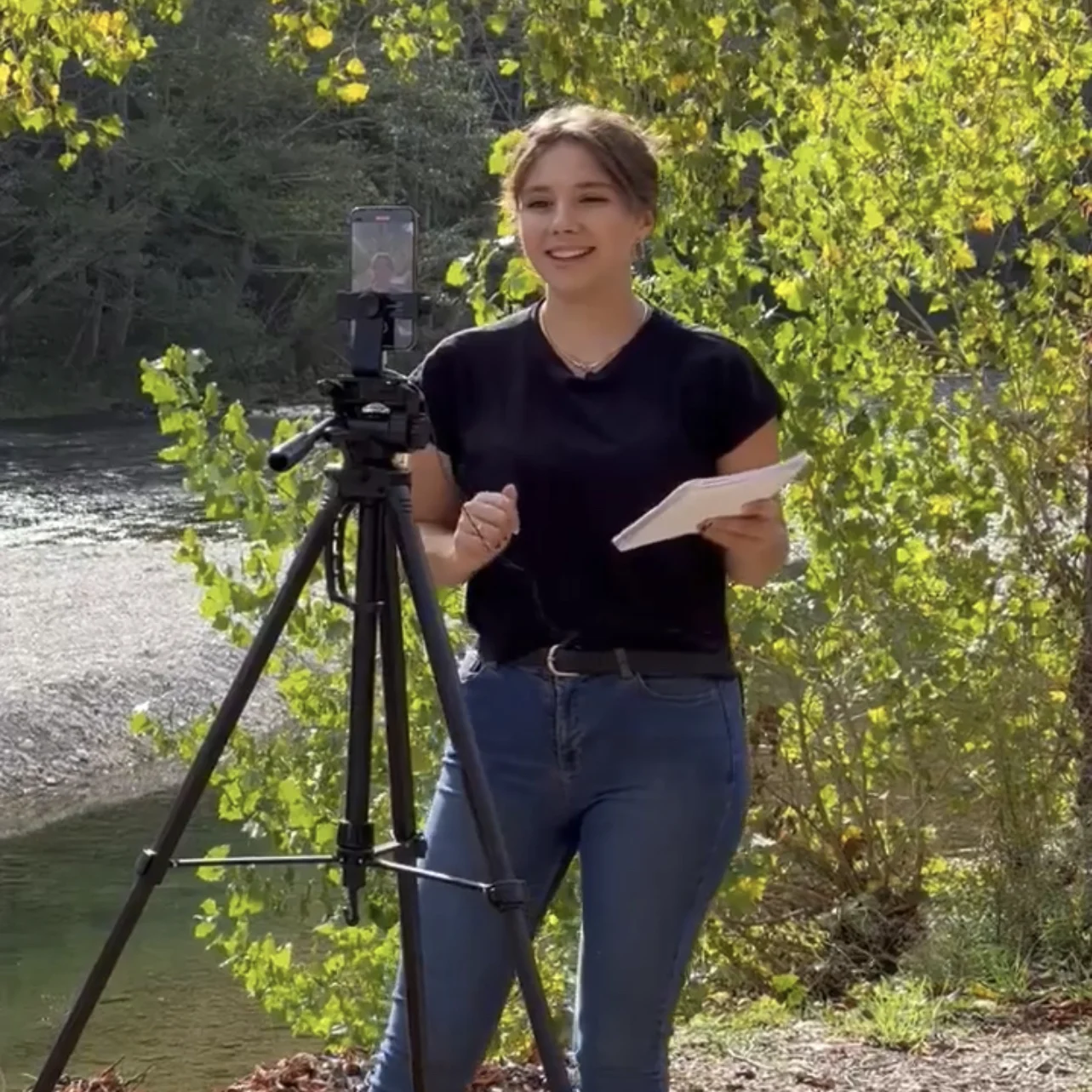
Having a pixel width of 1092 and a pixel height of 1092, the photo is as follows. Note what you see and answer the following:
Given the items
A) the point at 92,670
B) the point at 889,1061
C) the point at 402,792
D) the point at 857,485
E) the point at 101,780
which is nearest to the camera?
the point at 402,792

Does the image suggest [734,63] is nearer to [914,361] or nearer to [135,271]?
[914,361]

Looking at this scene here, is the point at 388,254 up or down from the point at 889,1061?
up

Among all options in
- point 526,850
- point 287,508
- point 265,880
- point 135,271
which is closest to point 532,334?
point 526,850

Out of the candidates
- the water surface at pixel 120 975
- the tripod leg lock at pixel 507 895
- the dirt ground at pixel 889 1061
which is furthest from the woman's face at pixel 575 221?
the water surface at pixel 120 975

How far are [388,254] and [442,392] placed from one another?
9.5 inches

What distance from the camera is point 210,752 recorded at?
216 cm

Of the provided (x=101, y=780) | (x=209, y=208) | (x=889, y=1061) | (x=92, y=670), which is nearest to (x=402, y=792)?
(x=889, y=1061)

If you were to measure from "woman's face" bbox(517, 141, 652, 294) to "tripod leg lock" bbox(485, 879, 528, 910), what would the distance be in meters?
0.65

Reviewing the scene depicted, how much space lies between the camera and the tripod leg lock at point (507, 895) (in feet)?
6.79

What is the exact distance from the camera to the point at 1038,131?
492cm

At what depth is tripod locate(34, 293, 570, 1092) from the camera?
207cm

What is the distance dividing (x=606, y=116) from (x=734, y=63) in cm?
202

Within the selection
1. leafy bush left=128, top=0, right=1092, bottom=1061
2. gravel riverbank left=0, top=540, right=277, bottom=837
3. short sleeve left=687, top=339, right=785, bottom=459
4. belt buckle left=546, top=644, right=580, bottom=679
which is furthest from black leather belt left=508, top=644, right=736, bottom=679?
gravel riverbank left=0, top=540, right=277, bottom=837

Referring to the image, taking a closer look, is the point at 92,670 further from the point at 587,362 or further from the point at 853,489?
the point at 587,362
